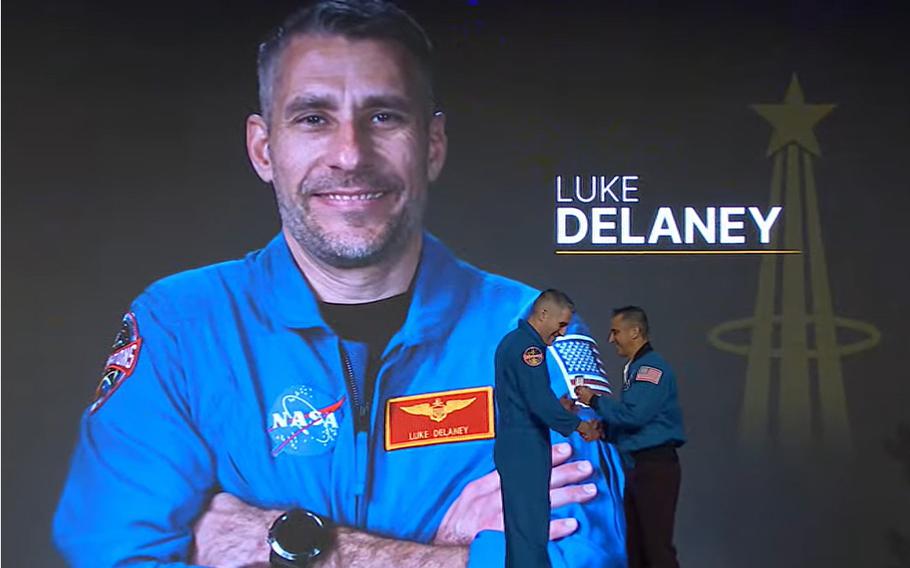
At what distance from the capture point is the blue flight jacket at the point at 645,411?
14.0ft

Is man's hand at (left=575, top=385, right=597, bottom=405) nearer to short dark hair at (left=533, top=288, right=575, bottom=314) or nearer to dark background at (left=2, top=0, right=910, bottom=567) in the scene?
dark background at (left=2, top=0, right=910, bottom=567)

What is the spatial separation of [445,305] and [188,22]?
1.49 metres

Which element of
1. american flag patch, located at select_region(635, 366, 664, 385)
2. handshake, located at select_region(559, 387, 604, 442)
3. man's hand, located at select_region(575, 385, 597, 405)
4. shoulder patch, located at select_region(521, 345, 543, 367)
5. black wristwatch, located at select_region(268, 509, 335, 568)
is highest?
shoulder patch, located at select_region(521, 345, 543, 367)

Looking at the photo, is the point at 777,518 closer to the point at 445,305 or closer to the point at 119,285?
the point at 445,305

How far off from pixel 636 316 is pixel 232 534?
66.3 inches

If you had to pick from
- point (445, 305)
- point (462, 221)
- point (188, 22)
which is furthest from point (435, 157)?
point (188, 22)

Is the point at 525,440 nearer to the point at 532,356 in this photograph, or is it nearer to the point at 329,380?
the point at 532,356

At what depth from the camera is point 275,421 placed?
4457mm

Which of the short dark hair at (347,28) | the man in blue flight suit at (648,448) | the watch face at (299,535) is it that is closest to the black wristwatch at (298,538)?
the watch face at (299,535)

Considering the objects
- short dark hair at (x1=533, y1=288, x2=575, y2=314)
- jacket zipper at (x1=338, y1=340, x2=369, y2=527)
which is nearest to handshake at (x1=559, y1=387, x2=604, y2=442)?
short dark hair at (x1=533, y1=288, x2=575, y2=314)

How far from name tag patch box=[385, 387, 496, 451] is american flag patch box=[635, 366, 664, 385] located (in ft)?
1.84

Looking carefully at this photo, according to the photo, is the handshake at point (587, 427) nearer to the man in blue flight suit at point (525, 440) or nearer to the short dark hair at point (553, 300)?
the man in blue flight suit at point (525, 440)

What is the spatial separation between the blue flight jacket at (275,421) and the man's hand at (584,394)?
71 millimetres

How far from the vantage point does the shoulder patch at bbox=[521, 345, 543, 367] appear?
162 inches
